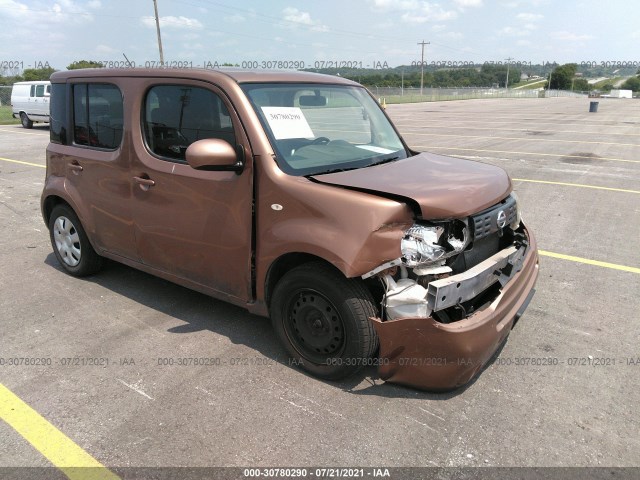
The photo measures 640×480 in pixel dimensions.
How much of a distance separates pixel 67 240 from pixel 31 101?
20821 millimetres

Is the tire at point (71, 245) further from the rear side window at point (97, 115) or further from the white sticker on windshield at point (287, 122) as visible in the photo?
the white sticker on windshield at point (287, 122)

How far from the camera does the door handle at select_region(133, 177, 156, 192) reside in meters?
3.77

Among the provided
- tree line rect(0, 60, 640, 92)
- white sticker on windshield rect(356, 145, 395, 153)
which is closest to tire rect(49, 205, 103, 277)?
white sticker on windshield rect(356, 145, 395, 153)

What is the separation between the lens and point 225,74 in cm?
341

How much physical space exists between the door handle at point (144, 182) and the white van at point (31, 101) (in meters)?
20.9

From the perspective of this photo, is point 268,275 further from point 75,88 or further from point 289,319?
point 75,88

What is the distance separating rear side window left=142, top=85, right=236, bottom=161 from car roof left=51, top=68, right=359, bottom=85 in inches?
3.8

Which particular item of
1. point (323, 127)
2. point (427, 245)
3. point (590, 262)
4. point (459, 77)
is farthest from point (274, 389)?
point (459, 77)

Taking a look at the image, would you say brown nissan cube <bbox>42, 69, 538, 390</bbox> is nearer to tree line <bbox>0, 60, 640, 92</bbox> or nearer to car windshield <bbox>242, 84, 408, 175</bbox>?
car windshield <bbox>242, 84, 408, 175</bbox>

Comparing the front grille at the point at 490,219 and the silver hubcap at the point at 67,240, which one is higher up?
the front grille at the point at 490,219

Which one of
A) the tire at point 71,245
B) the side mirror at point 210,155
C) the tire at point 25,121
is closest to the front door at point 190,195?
the side mirror at point 210,155

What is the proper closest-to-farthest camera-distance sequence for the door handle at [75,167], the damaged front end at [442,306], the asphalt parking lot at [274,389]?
the asphalt parking lot at [274,389]
the damaged front end at [442,306]
the door handle at [75,167]

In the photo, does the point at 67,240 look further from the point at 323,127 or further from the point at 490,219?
the point at 490,219

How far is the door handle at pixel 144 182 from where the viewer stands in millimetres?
3766
